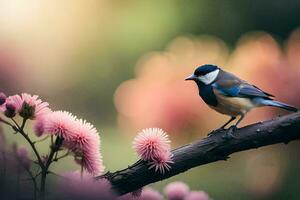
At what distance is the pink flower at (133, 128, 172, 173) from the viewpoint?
1.26ft

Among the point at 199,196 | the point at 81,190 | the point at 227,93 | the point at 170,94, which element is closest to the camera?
the point at 81,190

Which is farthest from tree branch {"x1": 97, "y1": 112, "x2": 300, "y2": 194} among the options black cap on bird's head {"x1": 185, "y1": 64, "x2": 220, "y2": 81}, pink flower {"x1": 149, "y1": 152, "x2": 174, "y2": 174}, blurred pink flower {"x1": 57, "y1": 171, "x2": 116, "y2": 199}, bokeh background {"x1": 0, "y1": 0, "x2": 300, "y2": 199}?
bokeh background {"x1": 0, "y1": 0, "x2": 300, "y2": 199}

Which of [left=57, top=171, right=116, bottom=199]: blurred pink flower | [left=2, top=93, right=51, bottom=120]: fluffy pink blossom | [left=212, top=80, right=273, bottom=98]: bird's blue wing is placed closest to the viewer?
[left=57, top=171, right=116, bottom=199]: blurred pink flower

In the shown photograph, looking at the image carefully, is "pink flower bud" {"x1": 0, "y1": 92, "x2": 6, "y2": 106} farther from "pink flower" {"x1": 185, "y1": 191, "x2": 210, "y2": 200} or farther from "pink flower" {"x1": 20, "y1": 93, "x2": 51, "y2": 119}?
"pink flower" {"x1": 185, "y1": 191, "x2": 210, "y2": 200}

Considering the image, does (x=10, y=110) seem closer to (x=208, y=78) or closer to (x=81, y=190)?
(x=81, y=190)

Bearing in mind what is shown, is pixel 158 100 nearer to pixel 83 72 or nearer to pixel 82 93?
pixel 82 93

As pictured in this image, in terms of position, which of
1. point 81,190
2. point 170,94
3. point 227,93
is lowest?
point 81,190

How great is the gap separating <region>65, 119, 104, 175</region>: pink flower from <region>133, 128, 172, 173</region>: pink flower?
3 centimetres

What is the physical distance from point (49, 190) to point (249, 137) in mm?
187

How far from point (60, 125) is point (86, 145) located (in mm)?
18

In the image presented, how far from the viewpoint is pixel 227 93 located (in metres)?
0.68

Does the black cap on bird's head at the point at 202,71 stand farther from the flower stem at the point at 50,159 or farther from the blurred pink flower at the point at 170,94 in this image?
the blurred pink flower at the point at 170,94

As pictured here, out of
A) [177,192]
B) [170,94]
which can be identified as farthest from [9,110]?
[170,94]

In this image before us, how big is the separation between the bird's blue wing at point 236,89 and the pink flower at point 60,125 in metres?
0.35
